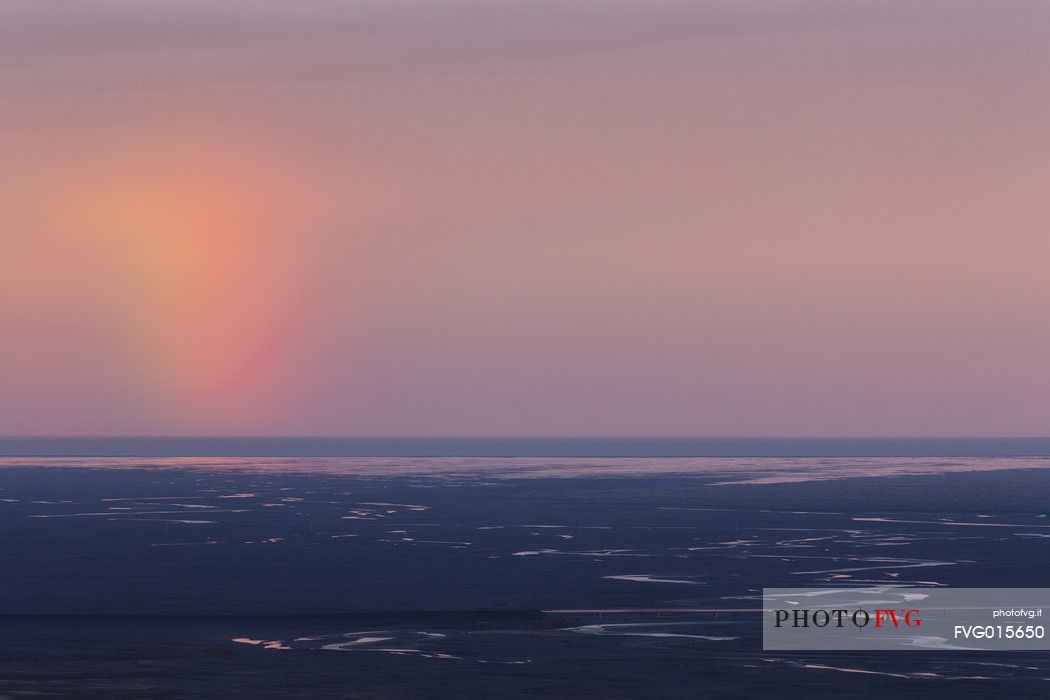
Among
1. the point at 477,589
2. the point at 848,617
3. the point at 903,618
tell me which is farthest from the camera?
the point at 477,589

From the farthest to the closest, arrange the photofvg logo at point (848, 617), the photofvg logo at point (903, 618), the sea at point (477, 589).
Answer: the photofvg logo at point (848, 617)
the photofvg logo at point (903, 618)
the sea at point (477, 589)

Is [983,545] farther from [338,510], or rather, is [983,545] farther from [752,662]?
[338,510]

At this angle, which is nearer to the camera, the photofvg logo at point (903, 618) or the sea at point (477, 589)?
the sea at point (477, 589)

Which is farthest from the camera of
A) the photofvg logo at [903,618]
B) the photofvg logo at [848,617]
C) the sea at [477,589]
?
the photofvg logo at [848,617]

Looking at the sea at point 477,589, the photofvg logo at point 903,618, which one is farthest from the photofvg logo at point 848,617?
the sea at point 477,589

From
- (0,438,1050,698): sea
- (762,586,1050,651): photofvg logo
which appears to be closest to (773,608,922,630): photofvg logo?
(762,586,1050,651): photofvg logo

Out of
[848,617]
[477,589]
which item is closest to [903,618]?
[848,617]

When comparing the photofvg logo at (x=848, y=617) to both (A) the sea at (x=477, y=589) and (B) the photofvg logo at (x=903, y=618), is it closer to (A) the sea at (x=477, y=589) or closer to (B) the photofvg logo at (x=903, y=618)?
(B) the photofvg logo at (x=903, y=618)

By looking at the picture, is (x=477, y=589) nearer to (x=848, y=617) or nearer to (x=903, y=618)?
(x=848, y=617)

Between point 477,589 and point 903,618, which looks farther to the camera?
point 477,589
